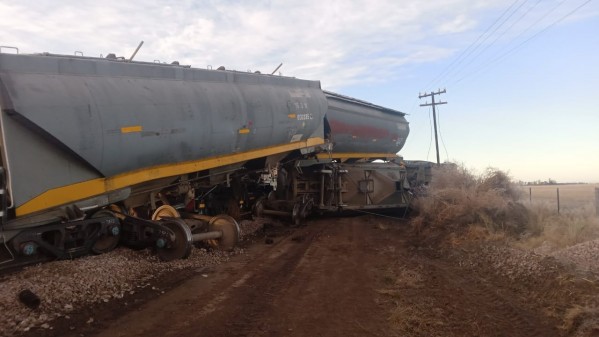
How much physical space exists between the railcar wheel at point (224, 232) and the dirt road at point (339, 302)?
0.54m

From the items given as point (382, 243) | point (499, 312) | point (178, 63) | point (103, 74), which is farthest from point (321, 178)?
point (499, 312)

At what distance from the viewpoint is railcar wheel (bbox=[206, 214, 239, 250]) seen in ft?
29.9

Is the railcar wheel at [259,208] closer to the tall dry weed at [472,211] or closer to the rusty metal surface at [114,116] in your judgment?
the rusty metal surface at [114,116]

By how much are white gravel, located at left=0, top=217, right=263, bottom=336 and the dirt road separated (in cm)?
29

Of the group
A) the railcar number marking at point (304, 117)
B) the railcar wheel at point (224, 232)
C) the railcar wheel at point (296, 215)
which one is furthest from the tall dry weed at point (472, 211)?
the railcar wheel at point (224, 232)

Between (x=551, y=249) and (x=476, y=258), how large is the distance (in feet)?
4.17

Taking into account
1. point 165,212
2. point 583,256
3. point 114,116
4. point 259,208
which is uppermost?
point 114,116

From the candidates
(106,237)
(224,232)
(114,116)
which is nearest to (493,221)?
(224,232)

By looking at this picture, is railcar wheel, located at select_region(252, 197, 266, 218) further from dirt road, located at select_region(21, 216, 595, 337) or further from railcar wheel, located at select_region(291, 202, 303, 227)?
dirt road, located at select_region(21, 216, 595, 337)

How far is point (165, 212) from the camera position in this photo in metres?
8.57

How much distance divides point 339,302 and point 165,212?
4.23 meters

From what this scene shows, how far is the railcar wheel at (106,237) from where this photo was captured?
711 centimetres

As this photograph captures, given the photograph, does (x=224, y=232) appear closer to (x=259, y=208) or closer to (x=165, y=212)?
(x=165, y=212)

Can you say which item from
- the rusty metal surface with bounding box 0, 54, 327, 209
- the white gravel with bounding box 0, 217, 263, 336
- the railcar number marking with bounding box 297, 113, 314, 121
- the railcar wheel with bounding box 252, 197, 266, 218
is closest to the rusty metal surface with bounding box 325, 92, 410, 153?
the railcar number marking with bounding box 297, 113, 314, 121
